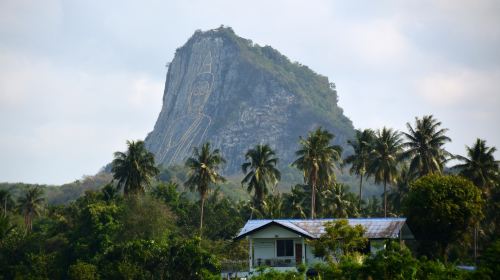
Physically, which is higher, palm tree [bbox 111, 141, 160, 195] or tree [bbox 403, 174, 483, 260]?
palm tree [bbox 111, 141, 160, 195]

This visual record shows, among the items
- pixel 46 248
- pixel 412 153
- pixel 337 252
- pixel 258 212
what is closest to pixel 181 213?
pixel 258 212

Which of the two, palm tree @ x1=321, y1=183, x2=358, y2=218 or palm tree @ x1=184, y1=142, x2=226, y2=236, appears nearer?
palm tree @ x1=184, y1=142, x2=226, y2=236

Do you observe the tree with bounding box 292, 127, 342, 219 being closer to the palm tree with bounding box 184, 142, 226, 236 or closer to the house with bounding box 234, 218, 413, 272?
the palm tree with bounding box 184, 142, 226, 236

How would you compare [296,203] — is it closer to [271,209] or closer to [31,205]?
[271,209]

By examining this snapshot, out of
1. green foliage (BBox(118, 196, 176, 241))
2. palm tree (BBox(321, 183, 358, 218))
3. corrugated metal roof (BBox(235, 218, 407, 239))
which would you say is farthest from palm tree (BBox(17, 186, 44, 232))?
corrugated metal roof (BBox(235, 218, 407, 239))

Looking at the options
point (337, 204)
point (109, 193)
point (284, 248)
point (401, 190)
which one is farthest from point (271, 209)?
point (284, 248)

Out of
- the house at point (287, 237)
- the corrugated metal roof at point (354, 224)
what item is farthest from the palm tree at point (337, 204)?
the corrugated metal roof at point (354, 224)

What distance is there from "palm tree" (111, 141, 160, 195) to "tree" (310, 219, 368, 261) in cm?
3703

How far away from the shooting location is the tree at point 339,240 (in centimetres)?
5959

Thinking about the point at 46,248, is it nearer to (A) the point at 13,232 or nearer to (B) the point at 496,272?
(A) the point at 13,232

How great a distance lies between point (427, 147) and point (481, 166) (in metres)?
6.48

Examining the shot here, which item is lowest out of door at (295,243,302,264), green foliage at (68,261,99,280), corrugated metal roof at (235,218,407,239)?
green foliage at (68,261,99,280)

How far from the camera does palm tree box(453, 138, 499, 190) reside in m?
82.9

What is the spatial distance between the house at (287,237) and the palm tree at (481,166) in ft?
51.2
